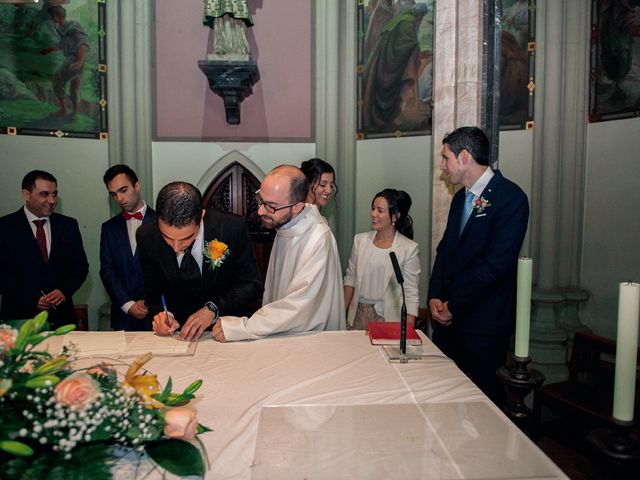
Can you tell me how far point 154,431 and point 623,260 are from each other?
5213mm

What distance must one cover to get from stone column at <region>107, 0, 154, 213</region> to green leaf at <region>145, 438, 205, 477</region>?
560 cm

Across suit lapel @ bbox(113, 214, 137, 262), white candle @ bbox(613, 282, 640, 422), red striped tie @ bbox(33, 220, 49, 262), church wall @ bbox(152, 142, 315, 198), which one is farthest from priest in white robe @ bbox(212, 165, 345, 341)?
church wall @ bbox(152, 142, 315, 198)

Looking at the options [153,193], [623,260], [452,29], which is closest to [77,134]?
[153,193]

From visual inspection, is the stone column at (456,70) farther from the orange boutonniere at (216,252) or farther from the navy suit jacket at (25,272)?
the navy suit jacket at (25,272)

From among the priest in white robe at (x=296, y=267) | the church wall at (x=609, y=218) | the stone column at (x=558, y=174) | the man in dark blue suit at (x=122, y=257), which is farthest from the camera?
the stone column at (x=558, y=174)

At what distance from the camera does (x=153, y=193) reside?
6617mm

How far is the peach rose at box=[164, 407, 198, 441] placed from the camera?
1246 mm

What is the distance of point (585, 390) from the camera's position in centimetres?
396

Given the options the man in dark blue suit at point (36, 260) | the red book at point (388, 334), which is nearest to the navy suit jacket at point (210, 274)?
the red book at point (388, 334)

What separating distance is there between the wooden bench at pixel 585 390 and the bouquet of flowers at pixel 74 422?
9.97 feet

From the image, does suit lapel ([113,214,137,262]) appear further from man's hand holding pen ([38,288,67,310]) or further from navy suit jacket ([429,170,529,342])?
navy suit jacket ([429,170,529,342])

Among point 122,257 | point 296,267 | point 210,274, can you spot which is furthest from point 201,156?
point 296,267

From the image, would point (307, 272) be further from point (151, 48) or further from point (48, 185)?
point (151, 48)

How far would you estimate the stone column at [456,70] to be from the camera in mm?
3834
